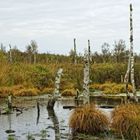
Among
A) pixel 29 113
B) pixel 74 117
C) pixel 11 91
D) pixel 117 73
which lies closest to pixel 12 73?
pixel 11 91

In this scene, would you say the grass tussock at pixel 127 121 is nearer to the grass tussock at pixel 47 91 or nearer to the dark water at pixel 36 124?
the dark water at pixel 36 124

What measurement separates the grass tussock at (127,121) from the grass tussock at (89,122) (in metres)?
0.77

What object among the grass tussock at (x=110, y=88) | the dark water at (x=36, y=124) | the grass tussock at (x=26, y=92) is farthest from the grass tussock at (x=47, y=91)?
the dark water at (x=36, y=124)

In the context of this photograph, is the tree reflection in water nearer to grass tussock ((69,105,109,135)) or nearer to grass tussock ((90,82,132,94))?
grass tussock ((69,105,109,135))

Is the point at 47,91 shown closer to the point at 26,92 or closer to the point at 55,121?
the point at 26,92

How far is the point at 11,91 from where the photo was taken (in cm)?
4300

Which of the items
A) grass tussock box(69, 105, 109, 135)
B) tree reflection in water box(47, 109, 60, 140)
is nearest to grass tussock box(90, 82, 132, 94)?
tree reflection in water box(47, 109, 60, 140)

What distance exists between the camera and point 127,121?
18.9 m

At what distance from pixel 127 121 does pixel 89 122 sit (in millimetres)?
2275

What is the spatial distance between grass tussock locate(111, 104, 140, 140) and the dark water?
2.04 m

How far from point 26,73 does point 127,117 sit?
3272 cm

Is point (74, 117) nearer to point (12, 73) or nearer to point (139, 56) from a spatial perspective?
point (12, 73)

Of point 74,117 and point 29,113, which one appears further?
point 29,113

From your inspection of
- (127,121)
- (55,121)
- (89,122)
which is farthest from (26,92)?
(127,121)
